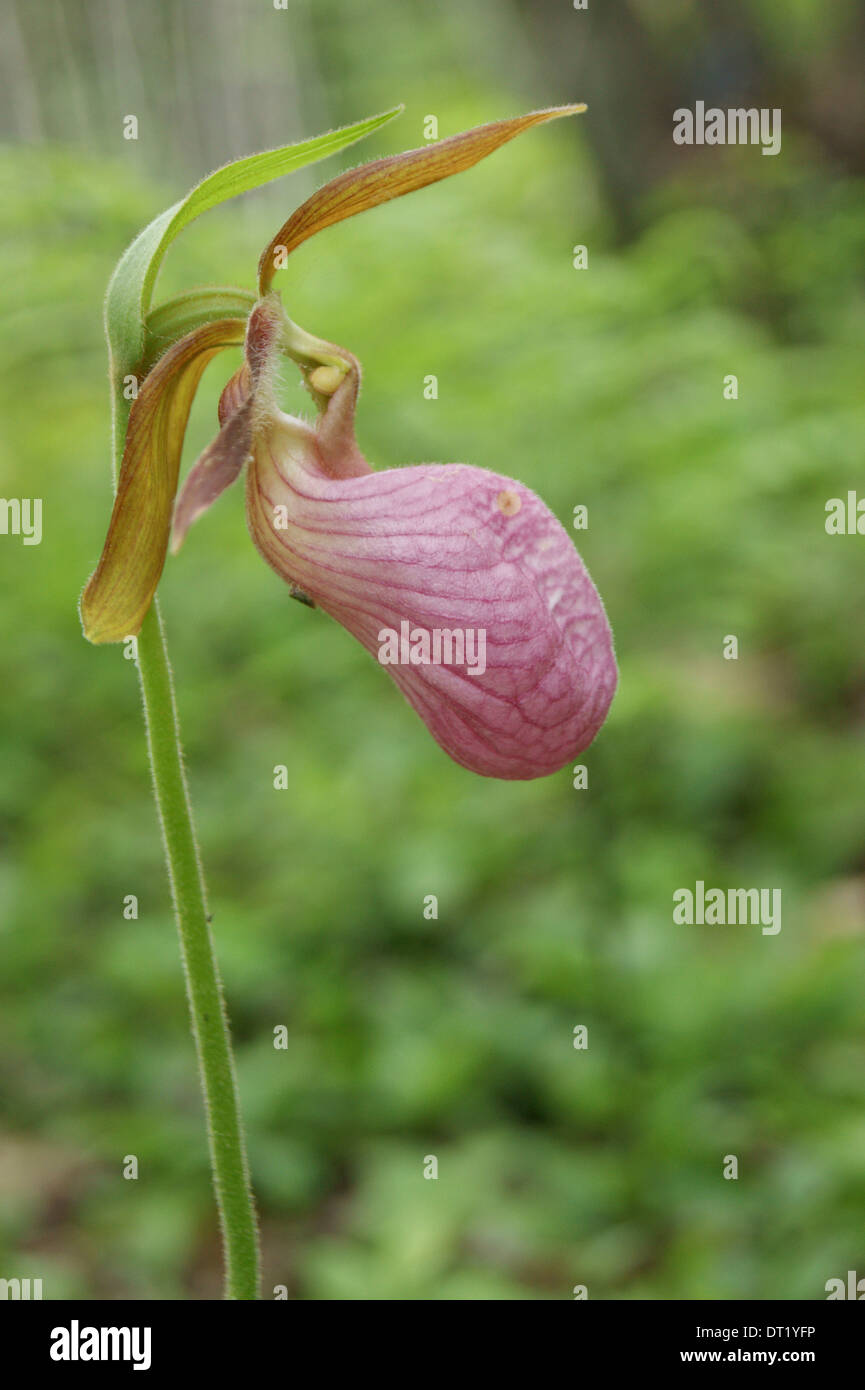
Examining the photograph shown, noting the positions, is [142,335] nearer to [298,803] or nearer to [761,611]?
[298,803]

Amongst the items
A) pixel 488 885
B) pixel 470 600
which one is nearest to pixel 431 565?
pixel 470 600

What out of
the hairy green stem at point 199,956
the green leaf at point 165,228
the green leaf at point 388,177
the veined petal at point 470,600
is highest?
the green leaf at point 388,177

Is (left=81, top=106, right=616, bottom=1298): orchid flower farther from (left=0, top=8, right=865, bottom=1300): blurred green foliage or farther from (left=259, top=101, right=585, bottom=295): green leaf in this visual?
(left=0, top=8, right=865, bottom=1300): blurred green foliage

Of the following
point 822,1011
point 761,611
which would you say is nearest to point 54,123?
point 761,611

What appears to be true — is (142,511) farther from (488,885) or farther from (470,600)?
(488,885)

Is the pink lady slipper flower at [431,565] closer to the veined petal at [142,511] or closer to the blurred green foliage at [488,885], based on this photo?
the veined petal at [142,511]

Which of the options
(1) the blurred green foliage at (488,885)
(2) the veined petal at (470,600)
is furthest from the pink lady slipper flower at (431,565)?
(1) the blurred green foliage at (488,885)

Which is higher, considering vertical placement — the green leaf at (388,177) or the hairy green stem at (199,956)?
the green leaf at (388,177)
